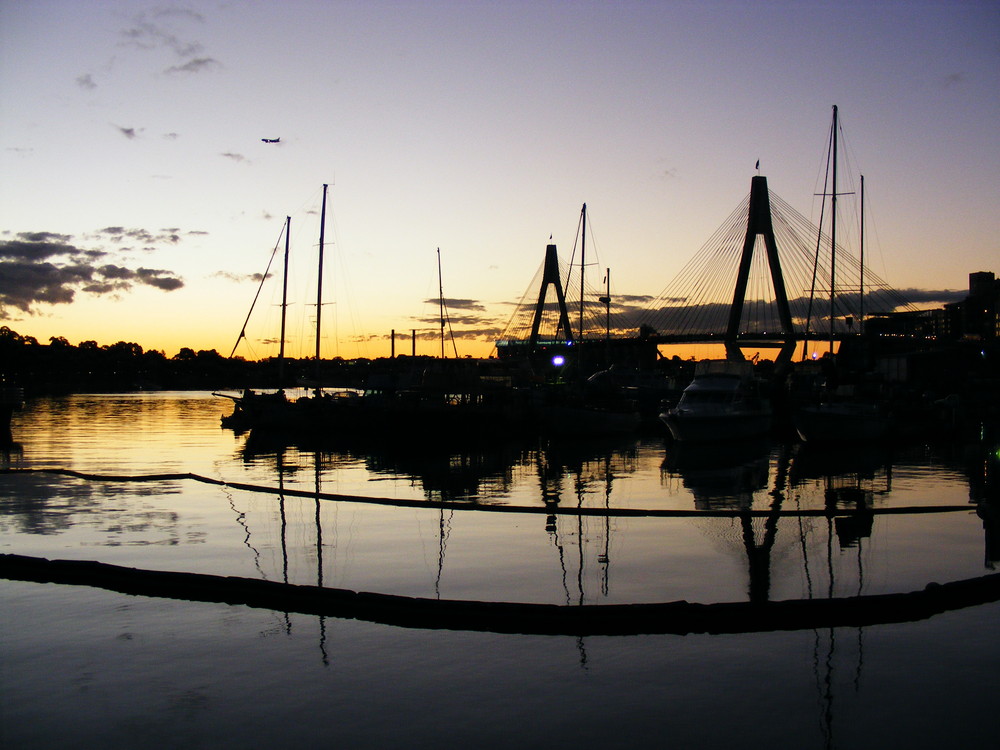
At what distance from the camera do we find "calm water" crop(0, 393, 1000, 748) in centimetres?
759

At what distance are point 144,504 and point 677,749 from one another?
16.3 meters

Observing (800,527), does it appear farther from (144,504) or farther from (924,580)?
(144,504)

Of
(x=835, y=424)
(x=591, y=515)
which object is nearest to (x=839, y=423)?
(x=835, y=424)

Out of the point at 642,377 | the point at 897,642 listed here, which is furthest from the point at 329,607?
the point at 642,377

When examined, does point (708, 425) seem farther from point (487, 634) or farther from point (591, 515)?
point (487, 634)

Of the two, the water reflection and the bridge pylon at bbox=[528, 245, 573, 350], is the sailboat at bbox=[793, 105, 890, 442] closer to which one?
the water reflection

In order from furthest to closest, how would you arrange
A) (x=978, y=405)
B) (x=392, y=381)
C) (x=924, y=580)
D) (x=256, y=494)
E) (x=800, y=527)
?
(x=392, y=381) → (x=978, y=405) → (x=256, y=494) → (x=800, y=527) → (x=924, y=580)

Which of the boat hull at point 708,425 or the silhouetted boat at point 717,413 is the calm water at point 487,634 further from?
the silhouetted boat at point 717,413

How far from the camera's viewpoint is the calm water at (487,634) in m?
7.59

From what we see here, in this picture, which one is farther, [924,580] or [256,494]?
[256,494]

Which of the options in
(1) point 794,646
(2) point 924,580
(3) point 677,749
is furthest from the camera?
(2) point 924,580

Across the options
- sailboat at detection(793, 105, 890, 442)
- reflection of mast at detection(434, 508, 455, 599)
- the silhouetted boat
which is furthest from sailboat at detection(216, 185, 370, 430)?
reflection of mast at detection(434, 508, 455, 599)

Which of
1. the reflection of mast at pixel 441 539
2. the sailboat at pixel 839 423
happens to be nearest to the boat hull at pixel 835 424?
the sailboat at pixel 839 423

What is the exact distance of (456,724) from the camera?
758 cm
